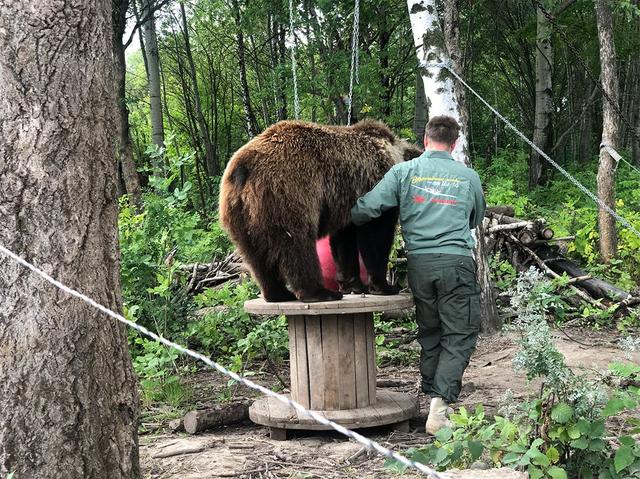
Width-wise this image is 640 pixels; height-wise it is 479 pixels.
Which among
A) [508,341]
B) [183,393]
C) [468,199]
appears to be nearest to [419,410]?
[468,199]

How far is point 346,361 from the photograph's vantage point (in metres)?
5.17

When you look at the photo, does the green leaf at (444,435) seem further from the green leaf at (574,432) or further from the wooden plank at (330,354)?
the wooden plank at (330,354)

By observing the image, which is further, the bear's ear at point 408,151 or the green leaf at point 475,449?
the bear's ear at point 408,151

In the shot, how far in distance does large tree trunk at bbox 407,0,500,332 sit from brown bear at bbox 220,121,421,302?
6.61 feet

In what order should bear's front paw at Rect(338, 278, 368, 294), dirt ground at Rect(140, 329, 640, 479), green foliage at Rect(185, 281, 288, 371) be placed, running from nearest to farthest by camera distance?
dirt ground at Rect(140, 329, 640, 479) → bear's front paw at Rect(338, 278, 368, 294) → green foliage at Rect(185, 281, 288, 371)

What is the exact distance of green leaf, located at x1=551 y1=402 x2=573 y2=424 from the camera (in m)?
3.45

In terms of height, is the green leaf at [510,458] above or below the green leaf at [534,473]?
above

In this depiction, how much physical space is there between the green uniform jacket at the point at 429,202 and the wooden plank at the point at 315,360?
34.1 inches

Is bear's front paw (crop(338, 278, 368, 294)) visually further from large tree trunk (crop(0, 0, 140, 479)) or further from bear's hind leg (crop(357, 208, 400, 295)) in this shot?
large tree trunk (crop(0, 0, 140, 479))

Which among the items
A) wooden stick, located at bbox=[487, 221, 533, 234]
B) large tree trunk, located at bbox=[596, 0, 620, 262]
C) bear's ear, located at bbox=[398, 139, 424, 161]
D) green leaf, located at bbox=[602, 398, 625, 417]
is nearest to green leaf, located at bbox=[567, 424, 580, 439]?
green leaf, located at bbox=[602, 398, 625, 417]

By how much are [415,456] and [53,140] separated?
2258mm

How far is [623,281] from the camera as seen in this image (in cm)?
953

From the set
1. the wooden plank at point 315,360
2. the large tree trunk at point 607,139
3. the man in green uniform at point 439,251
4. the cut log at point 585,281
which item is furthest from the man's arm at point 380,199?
the large tree trunk at point 607,139

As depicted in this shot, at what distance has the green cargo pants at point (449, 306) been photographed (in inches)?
201
